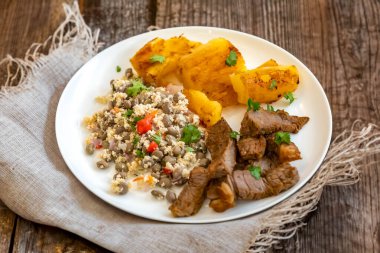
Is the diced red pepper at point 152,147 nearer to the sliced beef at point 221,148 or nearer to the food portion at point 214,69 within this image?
the sliced beef at point 221,148

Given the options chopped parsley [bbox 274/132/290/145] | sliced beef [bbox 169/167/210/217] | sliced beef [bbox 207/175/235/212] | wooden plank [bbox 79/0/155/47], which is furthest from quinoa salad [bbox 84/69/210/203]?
wooden plank [bbox 79/0/155/47]

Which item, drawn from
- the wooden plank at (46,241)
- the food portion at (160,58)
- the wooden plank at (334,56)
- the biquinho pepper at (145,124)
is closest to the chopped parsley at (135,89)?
the food portion at (160,58)

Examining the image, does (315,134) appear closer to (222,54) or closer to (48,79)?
(222,54)

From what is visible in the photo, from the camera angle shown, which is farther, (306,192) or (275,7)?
(275,7)

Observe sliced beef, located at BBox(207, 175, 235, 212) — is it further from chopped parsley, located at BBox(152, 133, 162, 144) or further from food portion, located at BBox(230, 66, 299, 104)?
food portion, located at BBox(230, 66, 299, 104)

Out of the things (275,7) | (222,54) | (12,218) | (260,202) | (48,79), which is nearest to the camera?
(260,202)

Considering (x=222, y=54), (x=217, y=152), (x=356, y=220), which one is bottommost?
(x=356, y=220)

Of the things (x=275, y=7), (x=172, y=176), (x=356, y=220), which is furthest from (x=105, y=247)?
(x=275, y=7)
